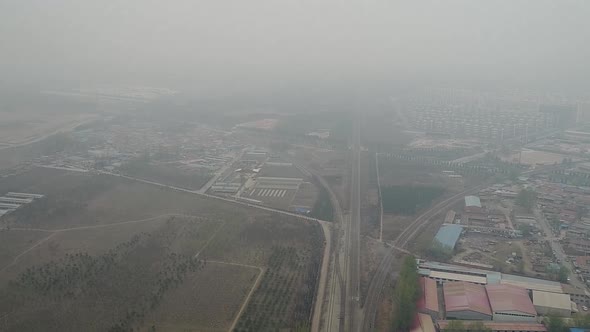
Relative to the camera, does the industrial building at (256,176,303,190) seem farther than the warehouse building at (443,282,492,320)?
Yes

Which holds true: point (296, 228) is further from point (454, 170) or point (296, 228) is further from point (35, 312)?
point (454, 170)

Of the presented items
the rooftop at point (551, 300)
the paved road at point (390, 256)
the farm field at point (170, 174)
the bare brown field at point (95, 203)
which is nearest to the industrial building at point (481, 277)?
the rooftop at point (551, 300)

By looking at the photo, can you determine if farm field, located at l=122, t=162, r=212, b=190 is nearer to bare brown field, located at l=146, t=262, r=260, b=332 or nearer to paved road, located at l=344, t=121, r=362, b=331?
paved road, located at l=344, t=121, r=362, b=331

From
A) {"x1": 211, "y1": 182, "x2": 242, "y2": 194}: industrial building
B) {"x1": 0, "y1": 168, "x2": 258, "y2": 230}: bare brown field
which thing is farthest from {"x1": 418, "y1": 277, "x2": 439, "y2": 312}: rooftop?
{"x1": 211, "y1": 182, "x2": 242, "y2": 194}: industrial building

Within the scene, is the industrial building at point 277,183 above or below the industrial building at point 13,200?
above

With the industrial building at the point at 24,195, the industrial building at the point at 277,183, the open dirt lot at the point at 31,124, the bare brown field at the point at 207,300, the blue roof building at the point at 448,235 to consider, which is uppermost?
the open dirt lot at the point at 31,124

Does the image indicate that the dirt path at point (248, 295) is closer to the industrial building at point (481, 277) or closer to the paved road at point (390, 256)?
Result: the paved road at point (390, 256)
